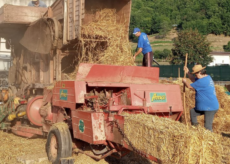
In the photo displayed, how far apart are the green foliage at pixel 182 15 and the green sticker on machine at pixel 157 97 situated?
7062cm

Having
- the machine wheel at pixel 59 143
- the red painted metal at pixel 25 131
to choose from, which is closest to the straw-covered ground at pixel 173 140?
the machine wheel at pixel 59 143

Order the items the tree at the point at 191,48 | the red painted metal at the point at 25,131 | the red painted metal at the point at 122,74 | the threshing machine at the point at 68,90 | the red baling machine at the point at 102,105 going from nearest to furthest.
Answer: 1. the red baling machine at the point at 102,105
2. the threshing machine at the point at 68,90
3. the red painted metal at the point at 122,74
4. the red painted metal at the point at 25,131
5. the tree at the point at 191,48

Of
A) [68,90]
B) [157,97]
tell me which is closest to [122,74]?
[157,97]

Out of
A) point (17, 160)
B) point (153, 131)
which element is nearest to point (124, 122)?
point (153, 131)

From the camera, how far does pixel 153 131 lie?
368 centimetres

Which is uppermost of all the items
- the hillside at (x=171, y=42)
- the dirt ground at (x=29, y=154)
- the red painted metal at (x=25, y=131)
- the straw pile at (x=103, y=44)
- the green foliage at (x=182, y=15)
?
the green foliage at (x=182, y=15)

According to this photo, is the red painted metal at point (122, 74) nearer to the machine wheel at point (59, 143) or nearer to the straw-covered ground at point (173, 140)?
the machine wheel at point (59, 143)

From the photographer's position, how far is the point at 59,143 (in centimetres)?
523

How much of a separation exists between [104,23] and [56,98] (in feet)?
6.70

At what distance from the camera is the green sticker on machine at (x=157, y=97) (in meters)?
5.29

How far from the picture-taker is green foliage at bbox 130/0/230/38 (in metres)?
78.0

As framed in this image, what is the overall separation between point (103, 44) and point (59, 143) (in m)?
2.50

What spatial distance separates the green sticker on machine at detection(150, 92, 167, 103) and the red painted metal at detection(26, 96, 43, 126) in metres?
2.74

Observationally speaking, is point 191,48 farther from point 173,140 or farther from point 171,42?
point 173,140
